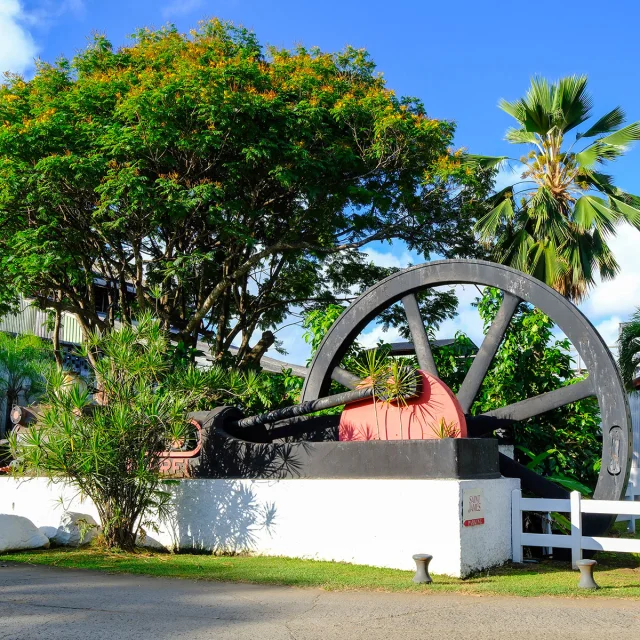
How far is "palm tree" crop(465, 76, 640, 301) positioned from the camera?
17.2 metres

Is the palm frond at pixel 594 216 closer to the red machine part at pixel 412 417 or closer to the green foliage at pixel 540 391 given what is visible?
the green foliage at pixel 540 391

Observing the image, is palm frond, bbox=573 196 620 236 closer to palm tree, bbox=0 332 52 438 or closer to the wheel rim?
the wheel rim

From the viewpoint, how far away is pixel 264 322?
23000mm

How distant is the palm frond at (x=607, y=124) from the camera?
17984 millimetres

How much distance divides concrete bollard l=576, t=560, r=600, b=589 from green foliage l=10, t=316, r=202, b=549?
550 centimetres

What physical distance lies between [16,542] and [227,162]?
8.76m

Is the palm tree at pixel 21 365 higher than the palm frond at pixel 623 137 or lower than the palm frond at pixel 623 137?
lower

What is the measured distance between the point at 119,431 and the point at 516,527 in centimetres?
547

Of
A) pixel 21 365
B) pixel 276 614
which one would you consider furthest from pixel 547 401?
pixel 21 365

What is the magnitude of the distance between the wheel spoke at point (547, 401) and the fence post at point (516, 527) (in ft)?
7.25

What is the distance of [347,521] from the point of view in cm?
1038

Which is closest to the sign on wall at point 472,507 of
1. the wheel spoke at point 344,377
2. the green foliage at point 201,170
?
the wheel spoke at point 344,377

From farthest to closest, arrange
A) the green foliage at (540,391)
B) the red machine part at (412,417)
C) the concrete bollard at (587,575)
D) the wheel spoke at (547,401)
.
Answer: the green foliage at (540,391) → the wheel spoke at (547,401) → the red machine part at (412,417) → the concrete bollard at (587,575)

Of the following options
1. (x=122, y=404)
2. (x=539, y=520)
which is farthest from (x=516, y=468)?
(x=122, y=404)
